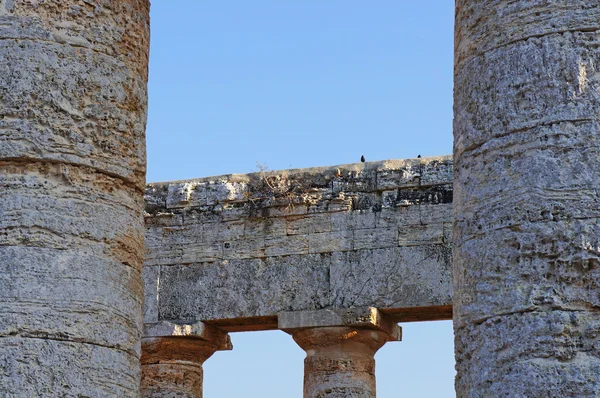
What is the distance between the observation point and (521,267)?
611 cm

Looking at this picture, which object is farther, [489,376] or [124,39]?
[124,39]

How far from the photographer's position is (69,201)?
7.23 metres

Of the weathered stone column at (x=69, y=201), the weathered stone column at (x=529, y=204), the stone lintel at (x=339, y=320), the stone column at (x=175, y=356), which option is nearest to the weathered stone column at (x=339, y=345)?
the stone lintel at (x=339, y=320)

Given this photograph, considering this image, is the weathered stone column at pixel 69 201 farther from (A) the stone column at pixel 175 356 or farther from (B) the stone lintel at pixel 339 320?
(A) the stone column at pixel 175 356

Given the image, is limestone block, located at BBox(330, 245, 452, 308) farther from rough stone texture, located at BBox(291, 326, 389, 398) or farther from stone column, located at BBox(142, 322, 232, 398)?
stone column, located at BBox(142, 322, 232, 398)

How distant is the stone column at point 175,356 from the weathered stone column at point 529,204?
853 centimetres

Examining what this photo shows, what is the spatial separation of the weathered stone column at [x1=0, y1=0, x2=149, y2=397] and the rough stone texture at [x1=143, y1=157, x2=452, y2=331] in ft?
21.9

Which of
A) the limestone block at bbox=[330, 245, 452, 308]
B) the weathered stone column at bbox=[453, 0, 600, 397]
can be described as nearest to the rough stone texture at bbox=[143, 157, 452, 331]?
the limestone block at bbox=[330, 245, 452, 308]

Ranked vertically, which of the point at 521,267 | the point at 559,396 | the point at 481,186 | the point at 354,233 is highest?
the point at 354,233

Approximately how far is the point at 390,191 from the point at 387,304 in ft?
4.47

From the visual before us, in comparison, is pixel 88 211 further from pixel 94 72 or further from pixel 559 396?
pixel 559 396

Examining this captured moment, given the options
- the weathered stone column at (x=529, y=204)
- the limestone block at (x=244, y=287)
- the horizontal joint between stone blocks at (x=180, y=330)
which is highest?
the limestone block at (x=244, y=287)

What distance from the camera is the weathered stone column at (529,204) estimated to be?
5914mm

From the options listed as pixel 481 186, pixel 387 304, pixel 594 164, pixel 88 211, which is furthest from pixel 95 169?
pixel 387 304
